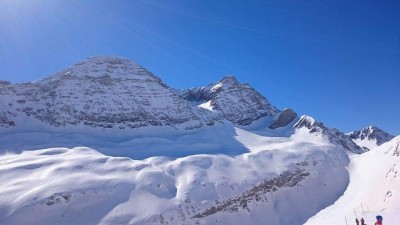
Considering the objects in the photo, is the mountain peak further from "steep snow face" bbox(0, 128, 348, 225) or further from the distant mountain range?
"steep snow face" bbox(0, 128, 348, 225)

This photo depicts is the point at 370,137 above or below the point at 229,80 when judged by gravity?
below

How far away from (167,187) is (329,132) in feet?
177

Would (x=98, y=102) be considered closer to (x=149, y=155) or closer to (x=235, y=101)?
(x=149, y=155)

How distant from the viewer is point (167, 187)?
2135 inches

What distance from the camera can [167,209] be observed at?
48.6m

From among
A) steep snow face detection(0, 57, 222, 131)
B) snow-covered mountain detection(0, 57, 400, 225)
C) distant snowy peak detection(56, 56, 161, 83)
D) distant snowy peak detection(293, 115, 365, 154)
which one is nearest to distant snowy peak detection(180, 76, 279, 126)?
snow-covered mountain detection(0, 57, 400, 225)

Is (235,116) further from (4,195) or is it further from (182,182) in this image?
(4,195)

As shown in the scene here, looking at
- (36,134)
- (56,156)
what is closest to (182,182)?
(56,156)

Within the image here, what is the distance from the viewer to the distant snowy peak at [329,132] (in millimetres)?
87700

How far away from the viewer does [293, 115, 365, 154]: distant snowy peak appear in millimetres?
87700

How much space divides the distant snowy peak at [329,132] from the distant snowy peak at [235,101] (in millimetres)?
14298

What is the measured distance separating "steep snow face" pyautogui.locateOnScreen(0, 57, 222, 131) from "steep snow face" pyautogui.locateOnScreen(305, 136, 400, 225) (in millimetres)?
40480

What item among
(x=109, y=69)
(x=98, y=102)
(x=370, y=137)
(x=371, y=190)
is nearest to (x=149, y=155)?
(x=98, y=102)

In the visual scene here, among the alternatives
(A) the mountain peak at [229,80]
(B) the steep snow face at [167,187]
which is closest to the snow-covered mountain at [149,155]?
(B) the steep snow face at [167,187]
